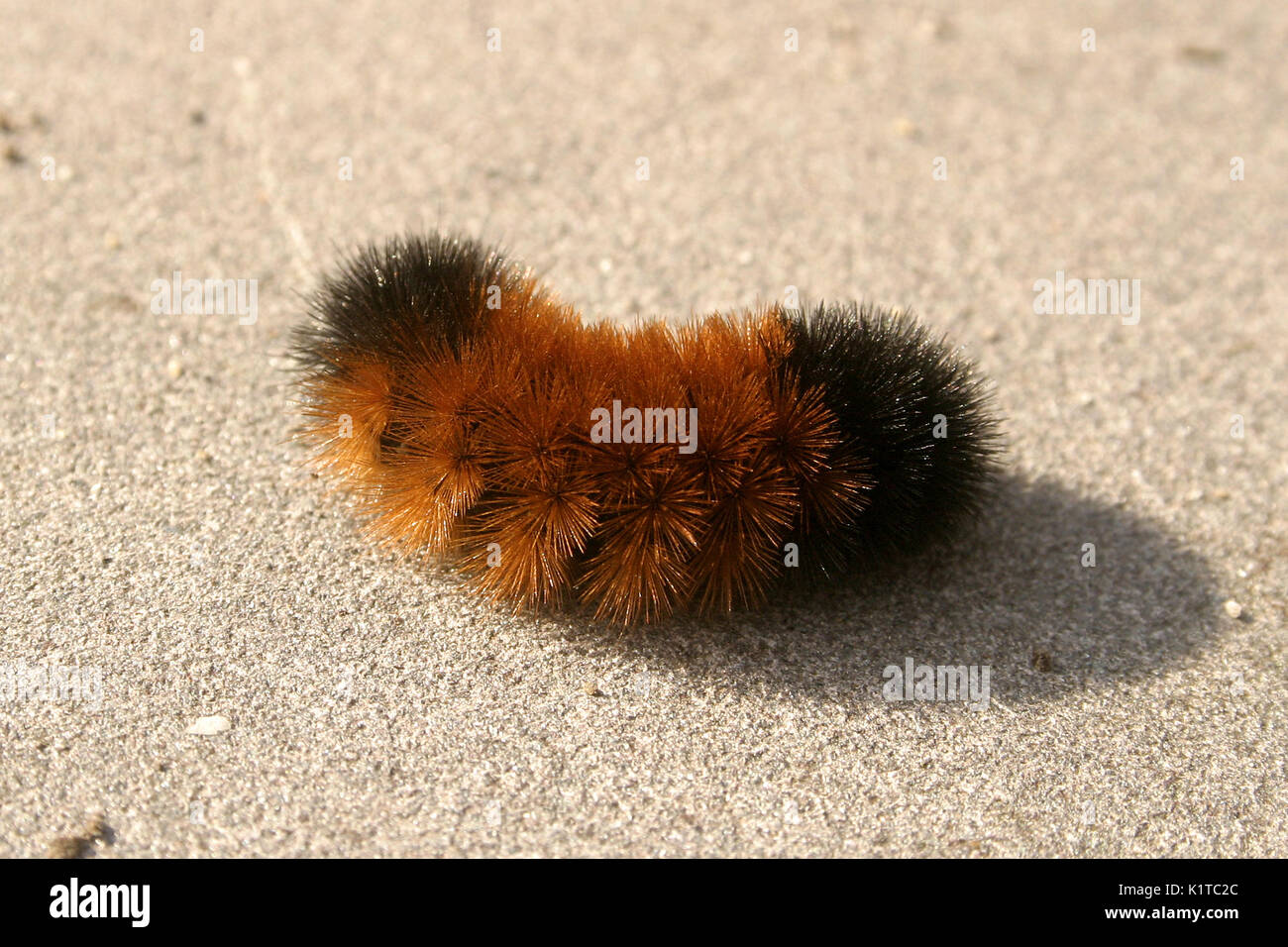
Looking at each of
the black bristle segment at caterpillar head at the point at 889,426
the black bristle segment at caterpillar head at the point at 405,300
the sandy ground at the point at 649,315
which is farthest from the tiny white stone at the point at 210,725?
the black bristle segment at caterpillar head at the point at 889,426

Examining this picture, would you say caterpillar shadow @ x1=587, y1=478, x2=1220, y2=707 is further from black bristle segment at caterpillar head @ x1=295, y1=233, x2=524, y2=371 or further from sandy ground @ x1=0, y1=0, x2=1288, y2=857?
black bristle segment at caterpillar head @ x1=295, y1=233, x2=524, y2=371

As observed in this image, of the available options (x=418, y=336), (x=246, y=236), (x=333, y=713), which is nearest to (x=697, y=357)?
(x=418, y=336)

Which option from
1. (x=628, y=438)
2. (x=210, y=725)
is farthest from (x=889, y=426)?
(x=210, y=725)

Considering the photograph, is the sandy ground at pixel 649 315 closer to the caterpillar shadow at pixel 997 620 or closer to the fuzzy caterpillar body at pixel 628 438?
the caterpillar shadow at pixel 997 620

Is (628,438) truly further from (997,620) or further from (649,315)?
(649,315)

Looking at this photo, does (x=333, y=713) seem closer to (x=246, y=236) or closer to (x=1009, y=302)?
(x=246, y=236)
